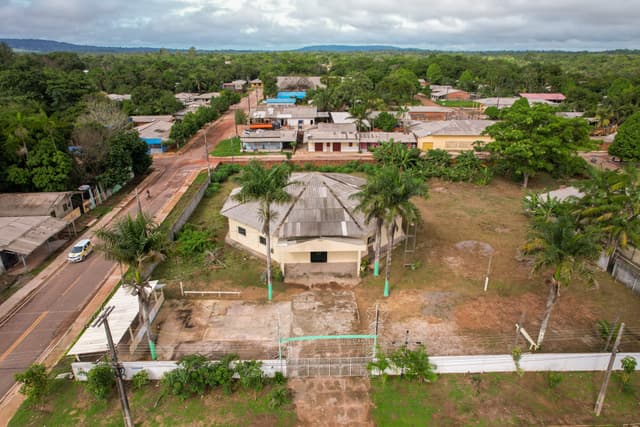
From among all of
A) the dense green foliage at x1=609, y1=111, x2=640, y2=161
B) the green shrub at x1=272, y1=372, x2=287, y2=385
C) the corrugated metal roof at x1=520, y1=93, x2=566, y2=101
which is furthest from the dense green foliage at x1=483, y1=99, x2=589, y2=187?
the corrugated metal roof at x1=520, y1=93, x2=566, y2=101

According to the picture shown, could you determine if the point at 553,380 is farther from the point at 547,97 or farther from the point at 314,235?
the point at 547,97

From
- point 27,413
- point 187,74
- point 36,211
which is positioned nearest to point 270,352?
point 27,413

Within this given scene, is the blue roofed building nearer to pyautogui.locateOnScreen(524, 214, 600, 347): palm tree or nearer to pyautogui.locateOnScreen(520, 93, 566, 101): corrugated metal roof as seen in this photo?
pyautogui.locateOnScreen(520, 93, 566, 101): corrugated metal roof

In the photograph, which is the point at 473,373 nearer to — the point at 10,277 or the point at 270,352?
the point at 270,352

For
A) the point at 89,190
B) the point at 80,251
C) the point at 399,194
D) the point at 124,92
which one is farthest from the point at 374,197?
the point at 124,92

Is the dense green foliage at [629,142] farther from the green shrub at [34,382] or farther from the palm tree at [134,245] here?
the green shrub at [34,382]
